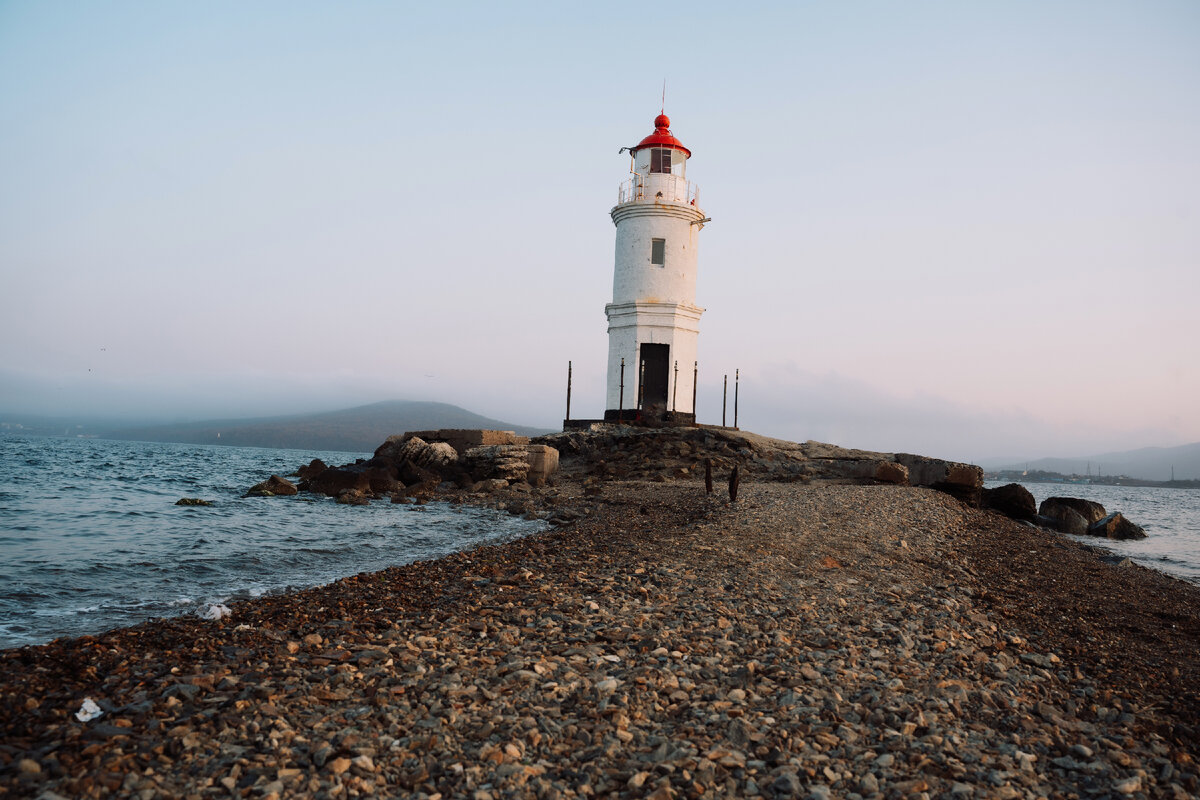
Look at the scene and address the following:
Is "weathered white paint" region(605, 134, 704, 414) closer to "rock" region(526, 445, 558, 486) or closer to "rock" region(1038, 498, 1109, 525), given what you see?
"rock" region(526, 445, 558, 486)

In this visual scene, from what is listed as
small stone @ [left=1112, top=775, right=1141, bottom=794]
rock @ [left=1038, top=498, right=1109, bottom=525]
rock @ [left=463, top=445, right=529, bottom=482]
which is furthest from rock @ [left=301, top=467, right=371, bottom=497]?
rock @ [left=1038, top=498, right=1109, bottom=525]

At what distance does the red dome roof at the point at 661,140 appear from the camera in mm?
33188

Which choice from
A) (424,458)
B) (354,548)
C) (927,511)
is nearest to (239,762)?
(354,548)

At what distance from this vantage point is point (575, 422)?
33031mm

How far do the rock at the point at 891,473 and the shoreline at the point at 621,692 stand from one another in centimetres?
1388

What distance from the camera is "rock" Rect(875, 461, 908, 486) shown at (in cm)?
2372

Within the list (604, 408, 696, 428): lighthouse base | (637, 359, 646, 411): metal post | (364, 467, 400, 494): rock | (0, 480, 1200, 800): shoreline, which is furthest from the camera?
(637, 359, 646, 411): metal post

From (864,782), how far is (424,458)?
953 inches

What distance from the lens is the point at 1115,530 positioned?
24.9 meters

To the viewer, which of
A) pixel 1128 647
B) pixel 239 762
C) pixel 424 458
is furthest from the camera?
pixel 424 458

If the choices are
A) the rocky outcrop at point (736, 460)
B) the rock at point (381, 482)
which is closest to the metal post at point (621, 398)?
the rocky outcrop at point (736, 460)

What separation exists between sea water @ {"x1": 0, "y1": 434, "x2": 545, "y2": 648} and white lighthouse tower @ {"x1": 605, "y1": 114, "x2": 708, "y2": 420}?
14090mm

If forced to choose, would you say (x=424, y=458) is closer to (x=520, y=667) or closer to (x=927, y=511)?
(x=927, y=511)

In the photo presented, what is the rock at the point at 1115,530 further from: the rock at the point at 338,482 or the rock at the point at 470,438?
the rock at the point at 338,482
